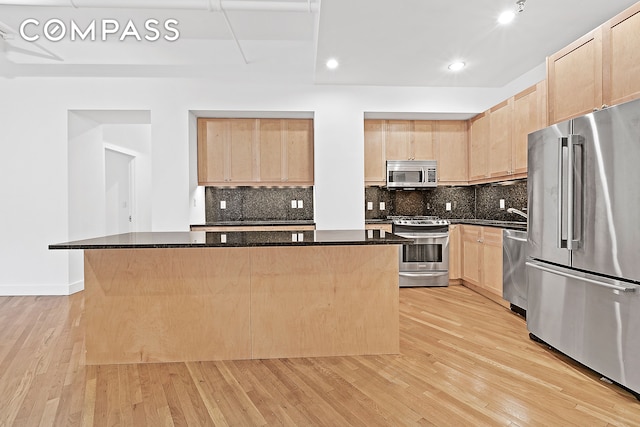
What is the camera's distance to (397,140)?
16.2 feet

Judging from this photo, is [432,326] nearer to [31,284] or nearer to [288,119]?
[288,119]

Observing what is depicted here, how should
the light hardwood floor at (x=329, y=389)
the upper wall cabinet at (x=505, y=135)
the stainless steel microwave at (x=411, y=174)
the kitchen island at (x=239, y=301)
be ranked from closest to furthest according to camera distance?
the light hardwood floor at (x=329, y=389), the kitchen island at (x=239, y=301), the upper wall cabinet at (x=505, y=135), the stainless steel microwave at (x=411, y=174)

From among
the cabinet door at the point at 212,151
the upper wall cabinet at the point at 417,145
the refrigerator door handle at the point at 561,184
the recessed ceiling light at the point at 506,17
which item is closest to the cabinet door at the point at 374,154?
the upper wall cabinet at the point at 417,145

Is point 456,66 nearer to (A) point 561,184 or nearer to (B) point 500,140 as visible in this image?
(B) point 500,140

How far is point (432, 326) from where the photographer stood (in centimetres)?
315

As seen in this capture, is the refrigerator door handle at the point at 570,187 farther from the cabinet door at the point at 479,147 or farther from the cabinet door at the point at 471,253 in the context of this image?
the cabinet door at the point at 479,147

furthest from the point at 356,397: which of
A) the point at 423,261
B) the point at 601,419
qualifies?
the point at 423,261

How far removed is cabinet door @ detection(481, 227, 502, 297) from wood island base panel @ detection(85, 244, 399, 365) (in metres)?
1.91

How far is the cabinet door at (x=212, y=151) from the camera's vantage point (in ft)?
15.4

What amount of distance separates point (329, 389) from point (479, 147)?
12.9ft

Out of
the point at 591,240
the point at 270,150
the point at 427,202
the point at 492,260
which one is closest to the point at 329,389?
the point at 591,240

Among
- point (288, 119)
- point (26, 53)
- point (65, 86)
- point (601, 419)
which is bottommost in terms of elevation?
point (601, 419)

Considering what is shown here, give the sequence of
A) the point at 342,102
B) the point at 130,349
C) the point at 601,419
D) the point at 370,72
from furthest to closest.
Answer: the point at 342,102 < the point at 370,72 < the point at 130,349 < the point at 601,419

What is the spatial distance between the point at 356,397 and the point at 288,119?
3711 millimetres
